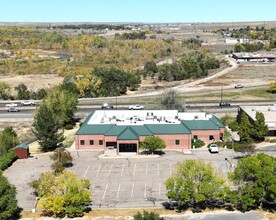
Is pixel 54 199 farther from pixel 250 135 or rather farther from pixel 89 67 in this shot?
pixel 89 67

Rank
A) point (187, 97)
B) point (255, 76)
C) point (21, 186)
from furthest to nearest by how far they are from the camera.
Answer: point (255, 76) → point (187, 97) → point (21, 186)

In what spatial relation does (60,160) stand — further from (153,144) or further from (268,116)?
(268,116)

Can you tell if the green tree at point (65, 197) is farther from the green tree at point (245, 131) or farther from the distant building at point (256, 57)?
the distant building at point (256, 57)

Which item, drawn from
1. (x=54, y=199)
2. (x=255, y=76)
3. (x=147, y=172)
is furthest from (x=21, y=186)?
(x=255, y=76)

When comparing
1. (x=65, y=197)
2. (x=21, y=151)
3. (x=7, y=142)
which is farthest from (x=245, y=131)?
(x=7, y=142)

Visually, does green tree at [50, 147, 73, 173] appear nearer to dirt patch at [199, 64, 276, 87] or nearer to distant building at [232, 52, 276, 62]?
dirt patch at [199, 64, 276, 87]

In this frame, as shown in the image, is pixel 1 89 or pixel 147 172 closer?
pixel 147 172
